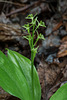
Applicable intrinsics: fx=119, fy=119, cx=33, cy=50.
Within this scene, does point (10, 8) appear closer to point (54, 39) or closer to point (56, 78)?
point (54, 39)

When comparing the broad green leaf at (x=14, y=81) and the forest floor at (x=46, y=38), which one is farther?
the forest floor at (x=46, y=38)

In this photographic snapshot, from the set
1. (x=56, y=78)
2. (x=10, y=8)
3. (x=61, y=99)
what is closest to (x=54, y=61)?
(x=56, y=78)

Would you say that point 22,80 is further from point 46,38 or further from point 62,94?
point 46,38

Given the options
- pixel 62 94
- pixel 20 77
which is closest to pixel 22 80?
pixel 20 77

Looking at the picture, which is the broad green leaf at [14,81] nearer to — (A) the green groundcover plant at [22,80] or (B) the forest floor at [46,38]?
(A) the green groundcover plant at [22,80]

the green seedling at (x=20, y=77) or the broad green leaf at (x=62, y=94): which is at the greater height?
the green seedling at (x=20, y=77)

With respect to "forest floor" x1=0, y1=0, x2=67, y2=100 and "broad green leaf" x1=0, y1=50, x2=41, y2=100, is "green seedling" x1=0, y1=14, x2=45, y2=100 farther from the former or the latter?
"forest floor" x1=0, y1=0, x2=67, y2=100

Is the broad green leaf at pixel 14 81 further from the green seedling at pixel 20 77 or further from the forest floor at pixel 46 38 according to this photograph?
the forest floor at pixel 46 38

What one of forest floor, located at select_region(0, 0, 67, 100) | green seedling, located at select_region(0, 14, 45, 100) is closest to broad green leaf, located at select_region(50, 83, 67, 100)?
green seedling, located at select_region(0, 14, 45, 100)

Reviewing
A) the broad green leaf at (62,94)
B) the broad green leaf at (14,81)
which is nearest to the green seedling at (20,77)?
the broad green leaf at (14,81)
